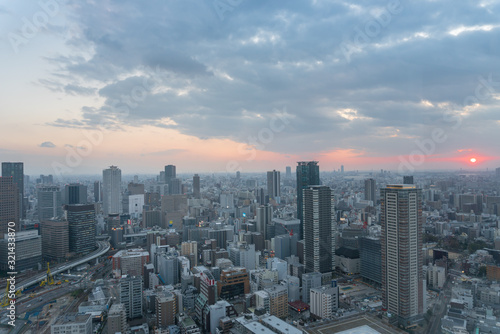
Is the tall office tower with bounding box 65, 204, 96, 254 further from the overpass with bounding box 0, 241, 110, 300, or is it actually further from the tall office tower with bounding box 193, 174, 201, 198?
the tall office tower with bounding box 193, 174, 201, 198

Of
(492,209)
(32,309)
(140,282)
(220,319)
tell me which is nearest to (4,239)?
(32,309)

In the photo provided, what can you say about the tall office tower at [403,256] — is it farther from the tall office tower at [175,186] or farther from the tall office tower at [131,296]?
the tall office tower at [175,186]

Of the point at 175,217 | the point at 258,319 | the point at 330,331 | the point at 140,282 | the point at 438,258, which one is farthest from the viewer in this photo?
the point at 175,217

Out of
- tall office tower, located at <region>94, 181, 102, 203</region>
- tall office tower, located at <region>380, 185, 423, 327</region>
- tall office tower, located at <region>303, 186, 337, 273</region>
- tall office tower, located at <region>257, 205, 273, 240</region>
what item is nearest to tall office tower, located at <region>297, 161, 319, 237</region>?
tall office tower, located at <region>257, 205, 273, 240</region>

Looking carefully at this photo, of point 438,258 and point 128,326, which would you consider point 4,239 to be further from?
point 438,258

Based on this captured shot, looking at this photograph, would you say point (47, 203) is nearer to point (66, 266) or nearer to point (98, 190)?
point (98, 190)

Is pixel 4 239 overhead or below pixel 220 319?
overhead
